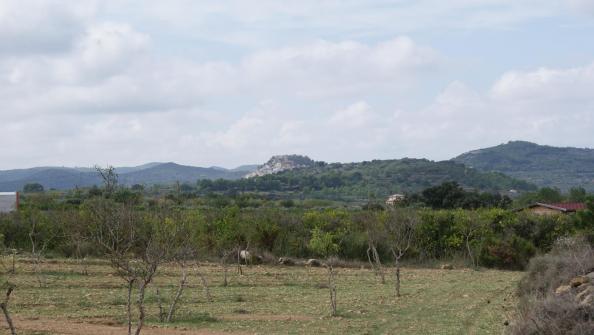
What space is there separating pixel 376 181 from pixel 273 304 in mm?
93273

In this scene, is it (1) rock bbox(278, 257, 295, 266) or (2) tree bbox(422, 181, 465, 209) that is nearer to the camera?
(1) rock bbox(278, 257, 295, 266)

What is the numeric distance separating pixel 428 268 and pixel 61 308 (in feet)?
85.6

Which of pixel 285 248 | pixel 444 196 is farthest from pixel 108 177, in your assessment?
pixel 444 196

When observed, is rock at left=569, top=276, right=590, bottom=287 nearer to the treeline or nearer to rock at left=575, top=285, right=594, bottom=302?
rock at left=575, top=285, right=594, bottom=302

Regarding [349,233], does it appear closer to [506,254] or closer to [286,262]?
[286,262]

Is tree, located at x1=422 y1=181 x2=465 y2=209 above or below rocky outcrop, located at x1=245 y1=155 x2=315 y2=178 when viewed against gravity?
below

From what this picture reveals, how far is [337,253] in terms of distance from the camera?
47906 mm

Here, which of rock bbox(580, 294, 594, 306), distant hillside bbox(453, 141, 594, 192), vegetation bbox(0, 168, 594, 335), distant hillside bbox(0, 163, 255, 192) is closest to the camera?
rock bbox(580, 294, 594, 306)

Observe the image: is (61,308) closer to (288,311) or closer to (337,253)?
(288,311)

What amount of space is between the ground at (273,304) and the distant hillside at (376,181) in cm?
7501

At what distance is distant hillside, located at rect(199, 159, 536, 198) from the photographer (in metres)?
114

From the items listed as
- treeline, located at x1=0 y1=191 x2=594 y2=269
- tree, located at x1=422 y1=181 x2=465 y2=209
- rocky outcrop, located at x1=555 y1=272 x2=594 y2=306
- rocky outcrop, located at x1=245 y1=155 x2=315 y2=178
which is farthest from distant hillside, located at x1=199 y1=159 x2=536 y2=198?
rocky outcrop, located at x1=555 y1=272 x2=594 y2=306

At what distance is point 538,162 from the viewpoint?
159 metres

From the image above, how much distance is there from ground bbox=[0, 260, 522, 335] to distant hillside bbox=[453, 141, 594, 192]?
11165cm
